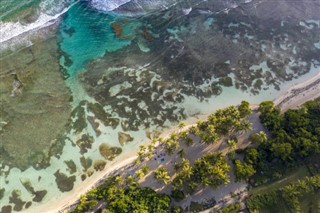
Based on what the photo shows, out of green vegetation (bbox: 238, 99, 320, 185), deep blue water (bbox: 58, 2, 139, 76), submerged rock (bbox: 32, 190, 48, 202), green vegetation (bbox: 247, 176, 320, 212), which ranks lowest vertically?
green vegetation (bbox: 247, 176, 320, 212)

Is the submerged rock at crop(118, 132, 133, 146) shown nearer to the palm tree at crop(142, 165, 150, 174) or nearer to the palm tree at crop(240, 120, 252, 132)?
the palm tree at crop(142, 165, 150, 174)

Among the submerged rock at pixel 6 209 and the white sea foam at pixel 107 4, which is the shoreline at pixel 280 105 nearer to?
the submerged rock at pixel 6 209

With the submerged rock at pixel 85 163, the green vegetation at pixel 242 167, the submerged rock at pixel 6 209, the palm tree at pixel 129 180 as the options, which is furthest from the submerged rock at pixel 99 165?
the submerged rock at pixel 6 209

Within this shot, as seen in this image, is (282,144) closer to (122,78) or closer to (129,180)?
(129,180)

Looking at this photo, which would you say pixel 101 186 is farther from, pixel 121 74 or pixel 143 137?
pixel 121 74

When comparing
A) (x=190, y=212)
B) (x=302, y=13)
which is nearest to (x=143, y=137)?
(x=190, y=212)

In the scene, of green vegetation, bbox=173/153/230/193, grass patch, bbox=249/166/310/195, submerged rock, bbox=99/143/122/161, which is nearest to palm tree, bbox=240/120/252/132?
green vegetation, bbox=173/153/230/193
